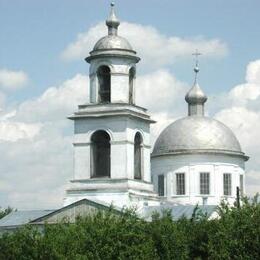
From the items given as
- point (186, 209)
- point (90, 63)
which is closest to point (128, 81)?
point (90, 63)

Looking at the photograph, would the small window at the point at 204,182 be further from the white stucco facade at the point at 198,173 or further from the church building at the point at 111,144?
the church building at the point at 111,144

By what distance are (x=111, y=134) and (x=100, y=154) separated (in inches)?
69.2

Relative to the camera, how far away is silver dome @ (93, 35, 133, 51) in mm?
64750

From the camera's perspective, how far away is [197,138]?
241 ft

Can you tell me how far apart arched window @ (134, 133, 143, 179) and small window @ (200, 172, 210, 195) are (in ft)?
26.0

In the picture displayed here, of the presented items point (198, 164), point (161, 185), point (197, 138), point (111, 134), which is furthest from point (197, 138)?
point (111, 134)

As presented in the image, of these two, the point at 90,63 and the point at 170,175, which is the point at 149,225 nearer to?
the point at 90,63

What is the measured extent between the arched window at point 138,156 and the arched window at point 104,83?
104 inches

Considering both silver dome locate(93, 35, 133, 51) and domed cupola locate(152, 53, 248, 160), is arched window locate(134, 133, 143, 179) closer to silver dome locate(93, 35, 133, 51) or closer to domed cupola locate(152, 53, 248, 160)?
silver dome locate(93, 35, 133, 51)

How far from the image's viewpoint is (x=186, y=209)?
6575cm

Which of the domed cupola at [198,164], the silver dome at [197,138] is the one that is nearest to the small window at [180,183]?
the domed cupola at [198,164]

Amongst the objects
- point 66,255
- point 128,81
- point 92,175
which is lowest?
point 66,255

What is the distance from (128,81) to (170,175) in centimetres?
1052

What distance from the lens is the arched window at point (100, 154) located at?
6488cm
